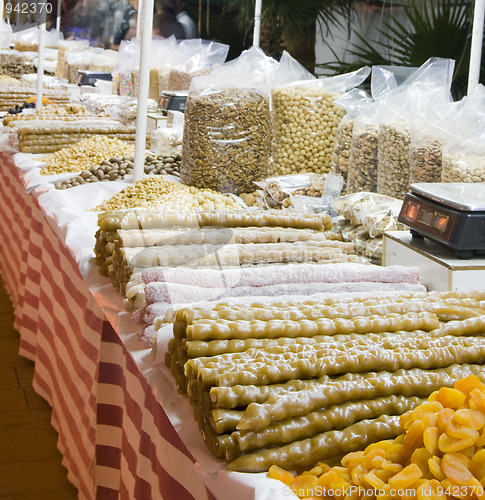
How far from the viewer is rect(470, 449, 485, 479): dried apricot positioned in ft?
2.33

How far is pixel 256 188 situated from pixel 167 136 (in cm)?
76

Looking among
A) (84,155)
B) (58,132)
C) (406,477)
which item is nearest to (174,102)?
(58,132)

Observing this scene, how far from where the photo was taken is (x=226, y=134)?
7.61 ft

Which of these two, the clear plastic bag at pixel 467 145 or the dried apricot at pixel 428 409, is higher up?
the clear plastic bag at pixel 467 145

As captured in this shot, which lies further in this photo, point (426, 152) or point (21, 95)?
point (21, 95)

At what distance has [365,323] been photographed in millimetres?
1037

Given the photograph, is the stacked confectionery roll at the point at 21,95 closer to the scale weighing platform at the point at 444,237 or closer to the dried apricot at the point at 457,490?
the scale weighing platform at the point at 444,237

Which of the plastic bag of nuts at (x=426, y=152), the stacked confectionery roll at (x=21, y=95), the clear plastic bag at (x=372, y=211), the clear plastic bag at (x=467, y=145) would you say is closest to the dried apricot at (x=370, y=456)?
the clear plastic bag at (x=372, y=211)

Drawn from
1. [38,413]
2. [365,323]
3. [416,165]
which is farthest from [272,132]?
[365,323]

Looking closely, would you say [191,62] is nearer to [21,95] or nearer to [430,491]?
[21,95]

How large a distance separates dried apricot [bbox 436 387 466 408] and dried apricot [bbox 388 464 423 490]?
9 centimetres

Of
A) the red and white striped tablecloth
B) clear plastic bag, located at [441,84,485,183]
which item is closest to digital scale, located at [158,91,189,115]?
the red and white striped tablecloth

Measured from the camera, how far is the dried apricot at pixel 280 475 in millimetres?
820

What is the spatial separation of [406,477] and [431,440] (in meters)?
0.05
